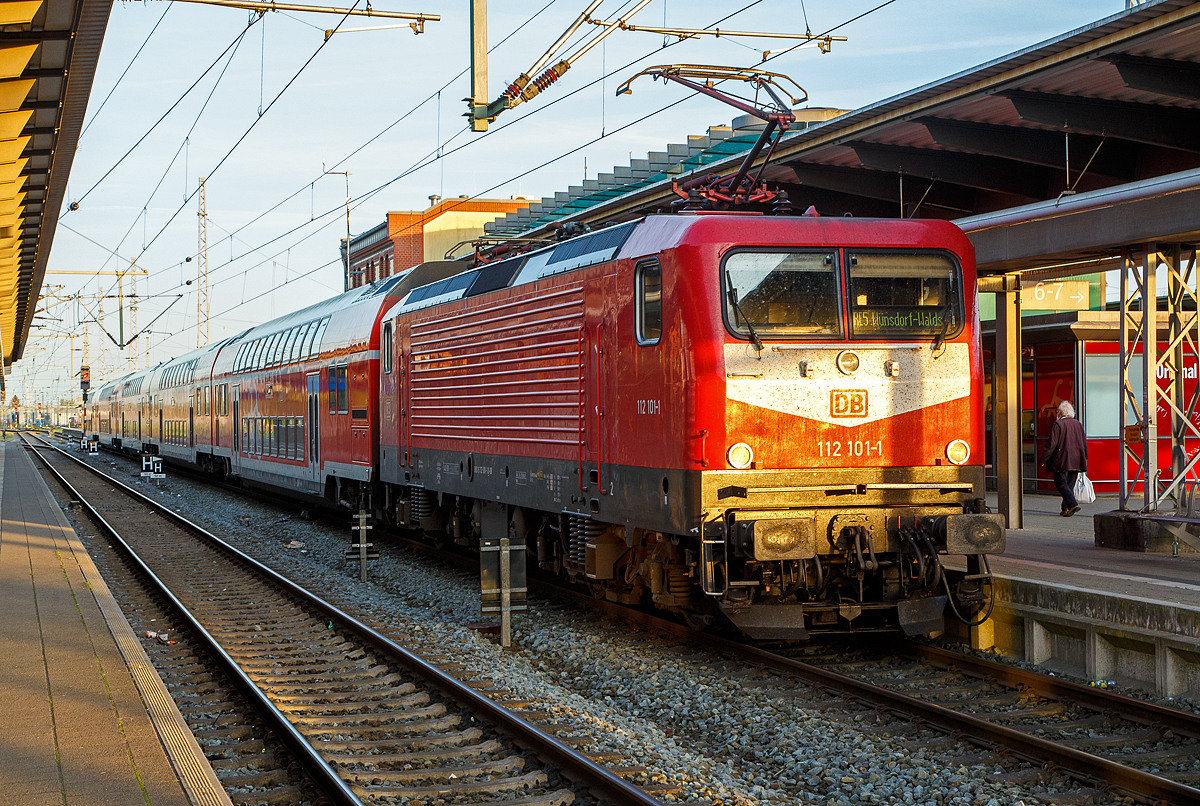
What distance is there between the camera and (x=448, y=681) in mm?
8242

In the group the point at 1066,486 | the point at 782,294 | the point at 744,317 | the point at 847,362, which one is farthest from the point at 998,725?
the point at 1066,486

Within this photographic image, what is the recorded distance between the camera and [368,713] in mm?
8047

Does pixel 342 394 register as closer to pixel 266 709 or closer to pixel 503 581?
pixel 503 581

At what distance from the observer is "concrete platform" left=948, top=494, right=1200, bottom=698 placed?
8.08 meters

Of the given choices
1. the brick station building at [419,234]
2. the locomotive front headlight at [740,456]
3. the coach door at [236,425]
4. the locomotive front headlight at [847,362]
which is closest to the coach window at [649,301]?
the locomotive front headlight at [740,456]

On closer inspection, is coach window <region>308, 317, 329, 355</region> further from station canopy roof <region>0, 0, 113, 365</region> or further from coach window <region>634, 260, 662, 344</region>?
coach window <region>634, 260, 662, 344</region>

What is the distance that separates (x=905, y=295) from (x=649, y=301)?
2015mm

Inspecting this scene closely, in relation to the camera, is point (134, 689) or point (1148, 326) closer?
point (134, 689)

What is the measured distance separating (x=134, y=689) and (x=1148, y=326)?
32.9 ft

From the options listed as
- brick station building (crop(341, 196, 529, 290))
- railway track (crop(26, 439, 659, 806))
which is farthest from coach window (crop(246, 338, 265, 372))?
brick station building (crop(341, 196, 529, 290))

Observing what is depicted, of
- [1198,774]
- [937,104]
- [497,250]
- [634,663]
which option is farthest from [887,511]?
[497,250]

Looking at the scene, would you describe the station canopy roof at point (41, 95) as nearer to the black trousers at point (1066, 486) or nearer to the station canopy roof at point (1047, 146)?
the station canopy roof at point (1047, 146)

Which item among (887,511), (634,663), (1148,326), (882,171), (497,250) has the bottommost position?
(634,663)

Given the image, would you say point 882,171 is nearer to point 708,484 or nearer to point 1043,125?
point 1043,125
